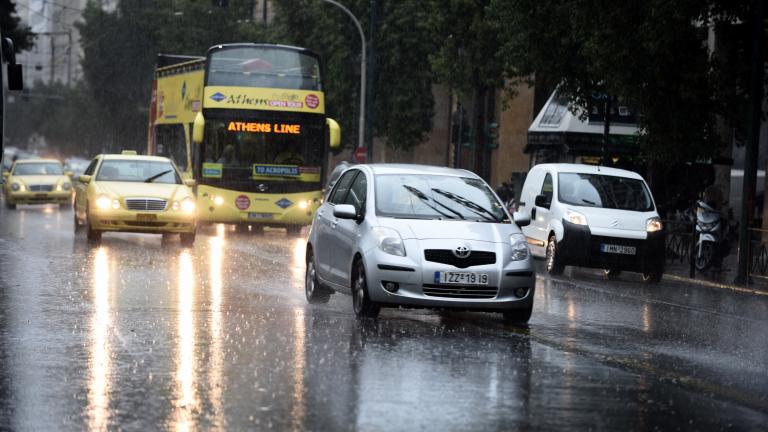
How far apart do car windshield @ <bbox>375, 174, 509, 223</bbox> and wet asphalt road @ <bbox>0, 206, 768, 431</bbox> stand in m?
0.99

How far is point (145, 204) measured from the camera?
25.2 m

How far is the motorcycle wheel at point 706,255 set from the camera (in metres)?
25.1

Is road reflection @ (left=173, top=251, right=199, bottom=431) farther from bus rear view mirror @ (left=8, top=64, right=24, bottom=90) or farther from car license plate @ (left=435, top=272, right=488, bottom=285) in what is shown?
bus rear view mirror @ (left=8, top=64, right=24, bottom=90)

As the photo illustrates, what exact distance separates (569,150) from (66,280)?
768 inches

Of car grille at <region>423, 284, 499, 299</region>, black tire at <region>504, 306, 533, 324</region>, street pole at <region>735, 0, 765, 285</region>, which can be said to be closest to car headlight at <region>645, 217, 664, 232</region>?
street pole at <region>735, 0, 765, 285</region>

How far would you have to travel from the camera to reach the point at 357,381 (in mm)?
9734

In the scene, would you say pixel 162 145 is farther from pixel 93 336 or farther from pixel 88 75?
pixel 88 75

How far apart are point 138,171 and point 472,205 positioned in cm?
1346

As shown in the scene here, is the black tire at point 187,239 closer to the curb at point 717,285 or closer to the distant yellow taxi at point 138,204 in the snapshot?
the distant yellow taxi at point 138,204

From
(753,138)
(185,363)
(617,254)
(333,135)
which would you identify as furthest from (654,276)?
(185,363)

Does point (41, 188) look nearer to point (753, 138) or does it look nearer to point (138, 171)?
point (138, 171)

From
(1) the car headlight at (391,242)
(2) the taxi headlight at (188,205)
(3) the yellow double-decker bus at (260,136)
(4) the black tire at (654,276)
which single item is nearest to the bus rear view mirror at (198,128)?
(3) the yellow double-decker bus at (260,136)

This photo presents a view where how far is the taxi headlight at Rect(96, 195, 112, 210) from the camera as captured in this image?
2505 cm

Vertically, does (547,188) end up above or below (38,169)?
above
